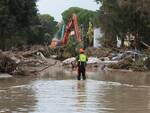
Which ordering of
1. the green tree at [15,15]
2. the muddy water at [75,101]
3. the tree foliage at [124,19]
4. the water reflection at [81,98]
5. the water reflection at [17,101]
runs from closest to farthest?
1. the muddy water at [75,101]
2. the water reflection at [17,101]
3. the water reflection at [81,98]
4. the green tree at [15,15]
5. the tree foliage at [124,19]

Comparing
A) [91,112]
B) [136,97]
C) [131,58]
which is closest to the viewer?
[91,112]

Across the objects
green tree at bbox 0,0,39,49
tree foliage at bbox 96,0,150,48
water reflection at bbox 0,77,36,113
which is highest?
tree foliage at bbox 96,0,150,48

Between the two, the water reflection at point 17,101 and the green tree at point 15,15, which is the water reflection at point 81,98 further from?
the green tree at point 15,15

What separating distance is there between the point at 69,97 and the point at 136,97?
243cm

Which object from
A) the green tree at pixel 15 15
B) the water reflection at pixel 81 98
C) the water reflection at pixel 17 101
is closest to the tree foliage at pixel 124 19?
the green tree at pixel 15 15

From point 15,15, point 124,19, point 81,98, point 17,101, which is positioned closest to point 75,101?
point 81,98

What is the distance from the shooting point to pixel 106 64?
51344mm

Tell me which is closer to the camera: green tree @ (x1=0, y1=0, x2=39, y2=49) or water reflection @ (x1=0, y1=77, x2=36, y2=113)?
water reflection @ (x1=0, y1=77, x2=36, y2=113)

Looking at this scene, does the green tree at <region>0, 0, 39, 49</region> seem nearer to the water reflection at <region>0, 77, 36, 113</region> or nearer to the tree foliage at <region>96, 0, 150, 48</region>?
the water reflection at <region>0, 77, 36, 113</region>

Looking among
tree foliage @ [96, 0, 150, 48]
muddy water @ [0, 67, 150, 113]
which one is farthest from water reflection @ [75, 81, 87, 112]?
tree foliage @ [96, 0, 150, 48]

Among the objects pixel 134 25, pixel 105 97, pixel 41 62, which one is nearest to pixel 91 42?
pixel 134 25

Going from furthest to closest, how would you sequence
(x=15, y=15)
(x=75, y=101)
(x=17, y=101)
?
1. (x=15, y=15)
2. (x=17, y=101)
3. (x=75, y=101)

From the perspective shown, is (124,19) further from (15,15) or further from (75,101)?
(75,101)

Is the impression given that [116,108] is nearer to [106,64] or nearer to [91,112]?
[91,112]
